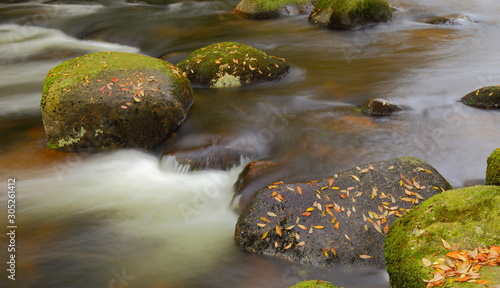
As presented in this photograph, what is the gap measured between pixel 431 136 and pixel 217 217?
12.5 ft

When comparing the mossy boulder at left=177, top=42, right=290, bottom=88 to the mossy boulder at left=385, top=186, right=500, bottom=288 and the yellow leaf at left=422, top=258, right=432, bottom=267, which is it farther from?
the yellow leaf at left=422, top=258, right=432, bottom=267

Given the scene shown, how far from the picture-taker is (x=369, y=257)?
4.98 metres

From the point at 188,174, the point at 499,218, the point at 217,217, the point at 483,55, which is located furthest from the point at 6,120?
the point at 483,55

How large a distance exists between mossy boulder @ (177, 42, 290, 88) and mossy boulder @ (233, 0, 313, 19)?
5.49 m

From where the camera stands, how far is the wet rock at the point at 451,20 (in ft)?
44.5

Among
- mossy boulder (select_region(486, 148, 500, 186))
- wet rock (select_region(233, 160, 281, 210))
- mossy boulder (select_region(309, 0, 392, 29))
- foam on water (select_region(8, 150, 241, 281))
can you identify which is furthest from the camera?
mossy boulder (select_region(309, 0, 392, 29))

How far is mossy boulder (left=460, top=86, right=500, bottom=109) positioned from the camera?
26.9 ft

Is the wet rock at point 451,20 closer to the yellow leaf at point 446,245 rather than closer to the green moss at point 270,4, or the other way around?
the green moss at point 270,4

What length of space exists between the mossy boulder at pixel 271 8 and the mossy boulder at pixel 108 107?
788cm

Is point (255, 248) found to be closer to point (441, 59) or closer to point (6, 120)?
point (6, 120)

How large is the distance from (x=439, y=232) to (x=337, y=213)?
1515 millimetres

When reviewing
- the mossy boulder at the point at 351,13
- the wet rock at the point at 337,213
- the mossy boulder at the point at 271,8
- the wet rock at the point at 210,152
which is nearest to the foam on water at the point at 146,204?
the wet rock at the point at 210,152

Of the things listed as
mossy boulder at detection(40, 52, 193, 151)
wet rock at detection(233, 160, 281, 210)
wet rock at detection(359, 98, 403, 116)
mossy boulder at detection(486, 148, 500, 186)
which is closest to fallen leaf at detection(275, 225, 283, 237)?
wet rock at detection(233, 160, 281, 210)

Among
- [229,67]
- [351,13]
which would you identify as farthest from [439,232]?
[351,13]
